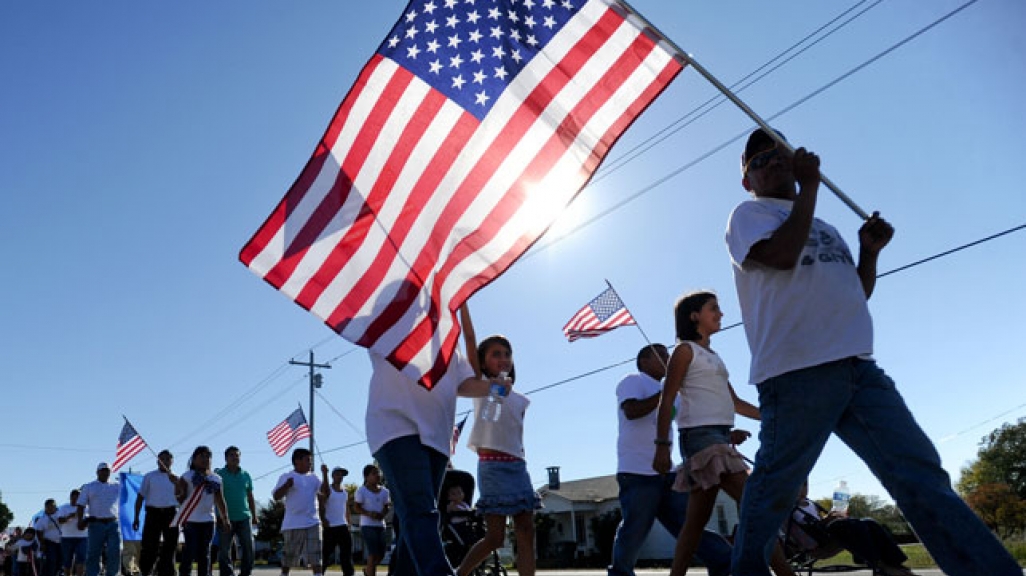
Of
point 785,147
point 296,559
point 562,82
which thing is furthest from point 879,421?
point 296,559

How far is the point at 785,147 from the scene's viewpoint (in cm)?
355

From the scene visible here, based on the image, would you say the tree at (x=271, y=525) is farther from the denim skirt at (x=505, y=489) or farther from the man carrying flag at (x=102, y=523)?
the denim skirt at (x=505, y=489)

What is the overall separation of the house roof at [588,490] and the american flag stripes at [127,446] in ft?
116

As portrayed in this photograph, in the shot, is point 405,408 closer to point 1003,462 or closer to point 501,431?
point 501,431

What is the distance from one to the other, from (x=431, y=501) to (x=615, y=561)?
194 cm

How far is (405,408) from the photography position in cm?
429

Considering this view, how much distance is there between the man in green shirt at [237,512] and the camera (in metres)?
11.9

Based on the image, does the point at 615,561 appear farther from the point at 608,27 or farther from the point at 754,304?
the point at 608,27

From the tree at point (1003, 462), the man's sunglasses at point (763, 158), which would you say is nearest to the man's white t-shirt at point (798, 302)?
the man's sunglasses at point (763, 158)

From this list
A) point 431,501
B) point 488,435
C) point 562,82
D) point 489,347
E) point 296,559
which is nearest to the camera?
point 431,501

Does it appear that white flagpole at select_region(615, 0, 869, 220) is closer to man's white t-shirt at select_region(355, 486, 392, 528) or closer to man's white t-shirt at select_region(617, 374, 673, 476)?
man's white t-shirt at select_region(617, 374, 673, 476)

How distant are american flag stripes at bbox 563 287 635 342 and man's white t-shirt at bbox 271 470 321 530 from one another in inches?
160

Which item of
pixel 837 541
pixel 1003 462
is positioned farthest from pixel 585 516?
pixel 837 541

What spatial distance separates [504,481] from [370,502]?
6.17 meters
